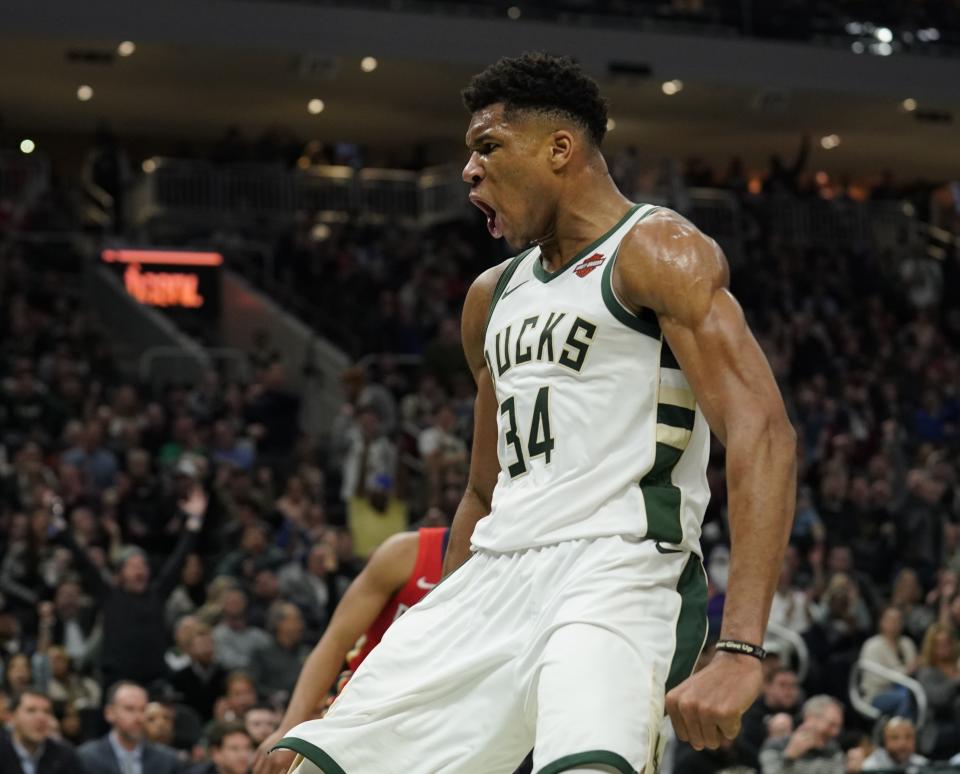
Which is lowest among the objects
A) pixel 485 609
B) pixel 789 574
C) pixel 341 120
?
pixel 789 574

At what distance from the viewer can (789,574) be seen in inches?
569

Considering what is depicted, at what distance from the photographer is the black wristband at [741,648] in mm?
3539

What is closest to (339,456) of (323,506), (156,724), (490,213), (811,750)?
(323,506)

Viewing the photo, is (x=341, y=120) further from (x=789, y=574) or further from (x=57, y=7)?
(x=789, y=574)

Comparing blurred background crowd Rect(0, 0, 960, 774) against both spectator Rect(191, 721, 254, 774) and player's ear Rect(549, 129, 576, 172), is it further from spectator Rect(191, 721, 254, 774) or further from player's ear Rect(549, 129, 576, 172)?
player's ear Rect(549, 129, 576, 172)

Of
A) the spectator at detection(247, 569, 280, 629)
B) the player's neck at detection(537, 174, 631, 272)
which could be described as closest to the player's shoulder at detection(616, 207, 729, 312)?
the player's neck at detection(537, 174, 631, 272)

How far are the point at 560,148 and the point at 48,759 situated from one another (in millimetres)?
6185

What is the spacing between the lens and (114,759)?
9570 mm

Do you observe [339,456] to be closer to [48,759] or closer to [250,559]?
[250,559]

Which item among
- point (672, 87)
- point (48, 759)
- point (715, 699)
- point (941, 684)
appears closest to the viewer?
point (715, 699)

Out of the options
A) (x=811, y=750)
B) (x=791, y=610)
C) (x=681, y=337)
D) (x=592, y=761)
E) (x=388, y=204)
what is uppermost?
(x=388, y=204)

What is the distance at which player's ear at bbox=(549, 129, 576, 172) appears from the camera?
4.11 metres

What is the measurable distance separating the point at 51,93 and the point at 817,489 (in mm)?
12848

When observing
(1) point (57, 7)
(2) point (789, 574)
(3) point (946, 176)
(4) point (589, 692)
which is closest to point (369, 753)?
(4) point (589, 692)
